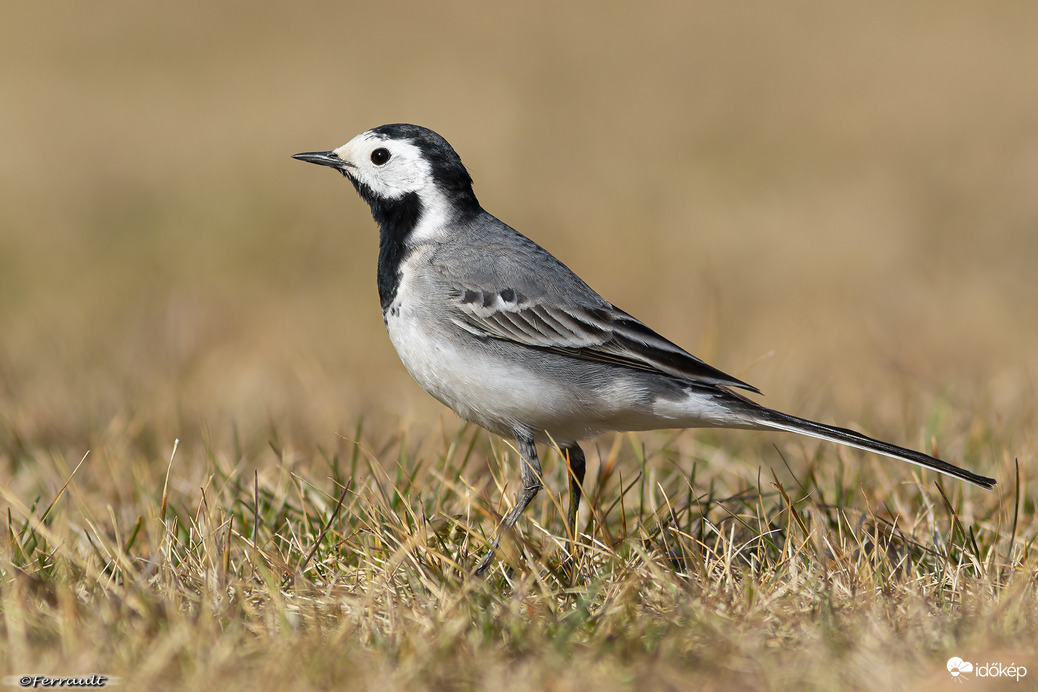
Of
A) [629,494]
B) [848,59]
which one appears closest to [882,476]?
[629,494]

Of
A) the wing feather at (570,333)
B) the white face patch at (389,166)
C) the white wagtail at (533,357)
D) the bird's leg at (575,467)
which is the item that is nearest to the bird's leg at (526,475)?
the white wagtail at (533,357)

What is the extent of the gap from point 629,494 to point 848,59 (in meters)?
13.4

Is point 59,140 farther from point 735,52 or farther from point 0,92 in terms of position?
point 735,52

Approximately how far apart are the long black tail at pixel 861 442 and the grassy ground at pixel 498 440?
0.33 meters

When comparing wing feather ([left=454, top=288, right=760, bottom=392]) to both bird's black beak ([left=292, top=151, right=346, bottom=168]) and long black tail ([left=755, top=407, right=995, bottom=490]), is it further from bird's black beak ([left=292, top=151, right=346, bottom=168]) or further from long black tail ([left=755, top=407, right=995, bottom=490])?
bird's black beak ([left=292, top=151, right=346, bottom=168])

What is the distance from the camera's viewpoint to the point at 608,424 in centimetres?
489

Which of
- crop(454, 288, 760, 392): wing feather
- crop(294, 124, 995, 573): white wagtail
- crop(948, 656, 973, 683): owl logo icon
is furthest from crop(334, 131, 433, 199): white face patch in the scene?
crop(948, 656, 973, 683): owl logo icon

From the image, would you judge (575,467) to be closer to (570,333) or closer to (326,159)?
(570,333)

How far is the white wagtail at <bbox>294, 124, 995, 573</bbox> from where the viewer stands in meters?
4.69

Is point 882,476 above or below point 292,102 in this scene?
below

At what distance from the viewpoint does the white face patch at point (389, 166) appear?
5.31m

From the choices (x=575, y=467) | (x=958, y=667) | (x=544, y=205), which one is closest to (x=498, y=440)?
(x=575, y=467)

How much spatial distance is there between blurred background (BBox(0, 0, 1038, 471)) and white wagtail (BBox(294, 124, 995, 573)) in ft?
2.55

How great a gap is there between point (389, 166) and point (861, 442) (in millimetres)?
2606
